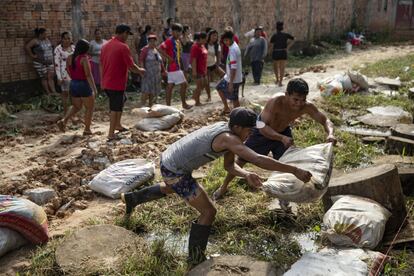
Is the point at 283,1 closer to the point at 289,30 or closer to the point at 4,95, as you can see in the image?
the point at 289,30

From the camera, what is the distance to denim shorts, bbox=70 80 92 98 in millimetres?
6609

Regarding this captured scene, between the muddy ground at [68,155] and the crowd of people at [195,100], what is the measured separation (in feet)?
1.22

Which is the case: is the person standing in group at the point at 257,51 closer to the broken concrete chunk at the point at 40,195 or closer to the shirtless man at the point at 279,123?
the shirtless man at the point at 279,123

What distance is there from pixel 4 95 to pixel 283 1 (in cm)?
1245

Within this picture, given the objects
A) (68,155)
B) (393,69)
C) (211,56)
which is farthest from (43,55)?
(393,69)

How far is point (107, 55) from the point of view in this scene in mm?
6465

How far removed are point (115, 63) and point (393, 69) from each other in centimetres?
902

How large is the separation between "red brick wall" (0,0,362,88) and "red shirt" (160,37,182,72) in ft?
9.21

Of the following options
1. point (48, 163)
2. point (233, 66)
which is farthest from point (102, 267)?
point (233, 66)

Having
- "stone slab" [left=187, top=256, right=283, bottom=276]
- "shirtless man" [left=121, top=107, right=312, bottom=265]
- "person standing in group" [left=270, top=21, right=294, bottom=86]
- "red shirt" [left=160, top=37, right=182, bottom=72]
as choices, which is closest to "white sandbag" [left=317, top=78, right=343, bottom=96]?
"person standing in group" [left=270, top=21, right=294, bottom=86]

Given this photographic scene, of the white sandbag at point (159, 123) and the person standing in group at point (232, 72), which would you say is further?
the person standing in group at point (232, 72)

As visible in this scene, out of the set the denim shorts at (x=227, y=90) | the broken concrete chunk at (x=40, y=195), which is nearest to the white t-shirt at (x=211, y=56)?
the denim shorts at (x=227, y=90)

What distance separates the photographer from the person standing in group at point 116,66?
252 inches

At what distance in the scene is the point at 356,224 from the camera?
3277mm
